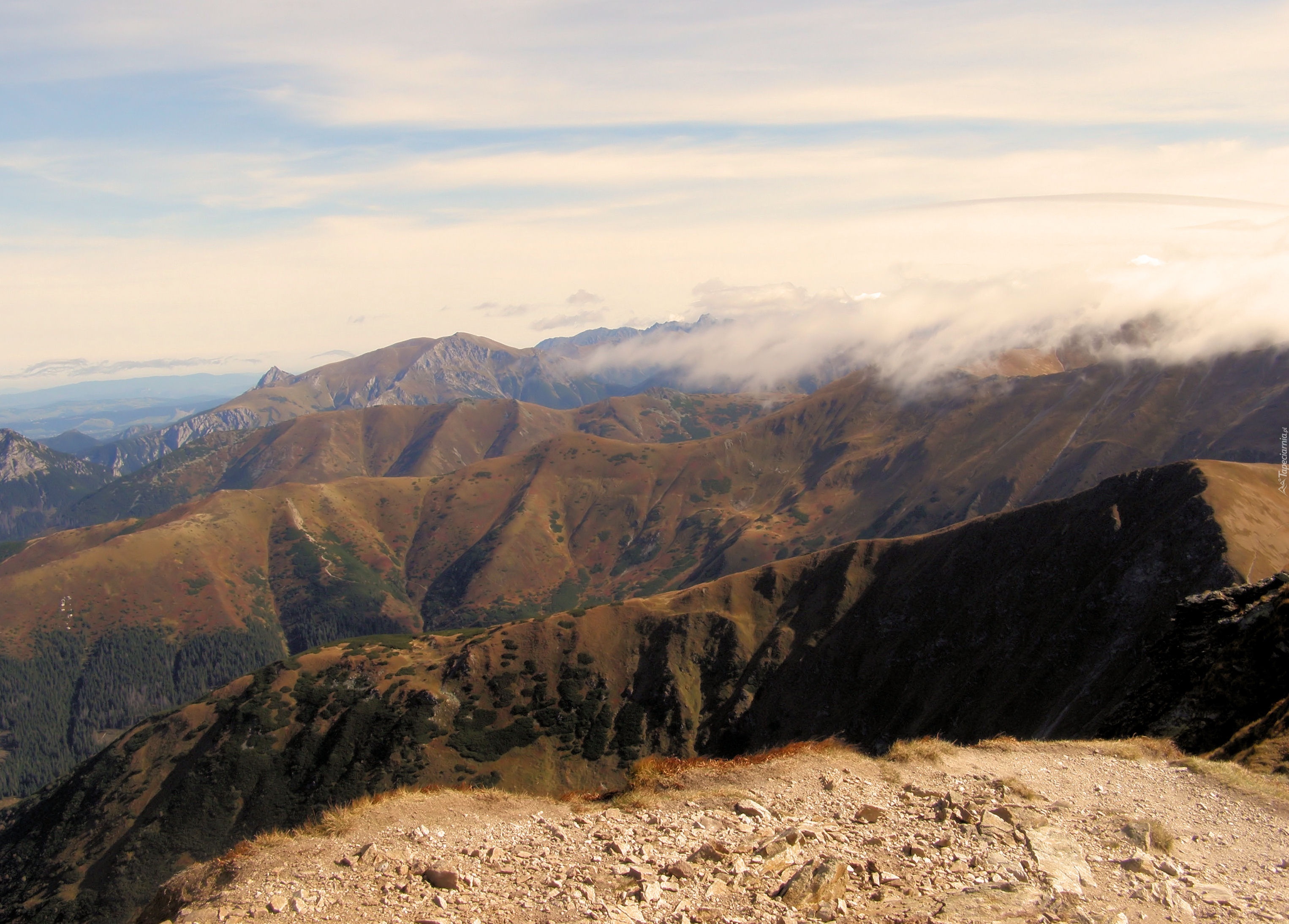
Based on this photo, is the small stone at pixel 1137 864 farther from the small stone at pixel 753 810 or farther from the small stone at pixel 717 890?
the small stone at pixel 717 890

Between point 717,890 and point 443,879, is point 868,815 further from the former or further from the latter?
point 443,879

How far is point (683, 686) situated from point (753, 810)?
160 m

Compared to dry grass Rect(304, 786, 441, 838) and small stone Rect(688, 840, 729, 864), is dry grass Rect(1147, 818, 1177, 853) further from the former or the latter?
dry grass Rect(304, 786, 441, 838)

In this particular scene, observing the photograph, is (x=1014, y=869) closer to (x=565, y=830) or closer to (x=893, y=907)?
(x=893, y=907)

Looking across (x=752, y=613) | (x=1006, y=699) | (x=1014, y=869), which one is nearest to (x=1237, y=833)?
(x=1014, y=869)

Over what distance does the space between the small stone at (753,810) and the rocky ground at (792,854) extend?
0.08 metres

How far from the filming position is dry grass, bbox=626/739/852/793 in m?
30.8

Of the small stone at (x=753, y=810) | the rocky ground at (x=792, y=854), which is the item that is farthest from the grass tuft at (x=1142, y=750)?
the small stone at (x=753, y=810)

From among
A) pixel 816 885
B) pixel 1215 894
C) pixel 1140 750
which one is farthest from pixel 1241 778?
pixel 816 885

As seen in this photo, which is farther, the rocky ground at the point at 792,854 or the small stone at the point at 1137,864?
the small stone at the point at 1137,864

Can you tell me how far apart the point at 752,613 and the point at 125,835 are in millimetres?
149801

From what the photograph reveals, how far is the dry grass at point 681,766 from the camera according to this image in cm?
3083

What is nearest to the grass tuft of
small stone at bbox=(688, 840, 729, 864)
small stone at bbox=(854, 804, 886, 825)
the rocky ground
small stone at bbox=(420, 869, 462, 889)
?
the rocky ground

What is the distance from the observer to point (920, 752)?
1324 inches
